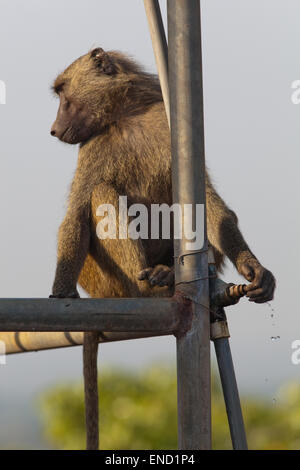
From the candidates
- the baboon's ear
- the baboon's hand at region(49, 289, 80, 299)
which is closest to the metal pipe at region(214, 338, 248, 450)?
the baboon's hand at region(49, 289, 80, 299)

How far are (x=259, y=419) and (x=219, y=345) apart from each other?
603 inches

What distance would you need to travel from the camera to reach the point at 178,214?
106 inches

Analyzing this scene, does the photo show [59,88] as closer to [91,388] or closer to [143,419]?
[91,388]

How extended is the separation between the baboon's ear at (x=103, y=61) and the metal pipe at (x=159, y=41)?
1326mm

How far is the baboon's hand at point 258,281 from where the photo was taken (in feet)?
10.1

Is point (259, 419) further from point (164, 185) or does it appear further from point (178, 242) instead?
point (178, 242)

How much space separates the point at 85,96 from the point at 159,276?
127cm

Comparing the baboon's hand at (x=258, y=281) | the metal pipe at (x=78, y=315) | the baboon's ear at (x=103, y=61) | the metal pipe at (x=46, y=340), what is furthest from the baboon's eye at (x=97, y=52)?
the metal pipe at (x=78, y=315)

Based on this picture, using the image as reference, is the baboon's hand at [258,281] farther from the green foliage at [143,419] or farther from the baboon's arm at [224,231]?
the green foliage at [143,419]

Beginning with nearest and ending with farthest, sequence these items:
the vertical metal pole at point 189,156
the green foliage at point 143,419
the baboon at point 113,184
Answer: the vertical metal pole at point 189,156
the baboon at point 113,184
the green foliage at point 143,419

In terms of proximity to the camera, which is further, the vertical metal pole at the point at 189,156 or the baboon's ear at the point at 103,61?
the baboon's ear at the point at 103,61

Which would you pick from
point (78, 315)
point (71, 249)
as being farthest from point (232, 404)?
point (71, 249)

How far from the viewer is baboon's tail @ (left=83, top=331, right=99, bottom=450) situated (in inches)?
145

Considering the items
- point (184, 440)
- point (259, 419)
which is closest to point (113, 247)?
point (184, 440)
